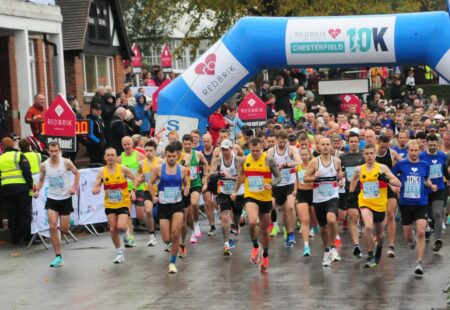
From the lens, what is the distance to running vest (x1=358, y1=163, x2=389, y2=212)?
15.9 meters

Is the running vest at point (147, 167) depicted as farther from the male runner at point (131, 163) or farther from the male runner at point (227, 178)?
the male runner at point (227, 178)

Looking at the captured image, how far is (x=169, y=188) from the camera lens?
16.1m

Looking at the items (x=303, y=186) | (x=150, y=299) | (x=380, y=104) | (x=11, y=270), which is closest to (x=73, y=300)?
(x=150, y=299)

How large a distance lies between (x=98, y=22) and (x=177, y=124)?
57.7ft

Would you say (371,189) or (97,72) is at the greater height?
(97,72)

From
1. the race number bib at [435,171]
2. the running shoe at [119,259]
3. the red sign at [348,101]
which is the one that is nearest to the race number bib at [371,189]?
the race number bib at [435,171]

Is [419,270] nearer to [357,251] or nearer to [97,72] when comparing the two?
[357,251]

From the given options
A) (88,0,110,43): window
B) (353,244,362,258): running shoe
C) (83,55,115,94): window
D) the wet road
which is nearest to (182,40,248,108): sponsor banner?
the wet road

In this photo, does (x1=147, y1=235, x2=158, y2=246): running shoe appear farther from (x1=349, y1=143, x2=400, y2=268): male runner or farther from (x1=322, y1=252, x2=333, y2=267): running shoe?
(x1=349, y1=143, x2=400, y2=268): male runner

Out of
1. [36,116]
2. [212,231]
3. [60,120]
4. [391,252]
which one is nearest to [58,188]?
[60,120]

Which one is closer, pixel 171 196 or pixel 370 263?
pixel 370 263

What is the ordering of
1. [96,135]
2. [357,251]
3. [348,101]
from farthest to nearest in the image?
[348,101]
[96,135]
[357,251]

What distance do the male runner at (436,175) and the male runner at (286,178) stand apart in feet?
6.68

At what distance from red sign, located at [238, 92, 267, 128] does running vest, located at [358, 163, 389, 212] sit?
34.4 ft
